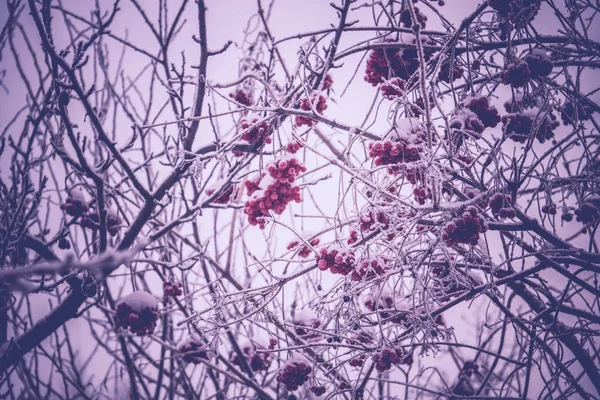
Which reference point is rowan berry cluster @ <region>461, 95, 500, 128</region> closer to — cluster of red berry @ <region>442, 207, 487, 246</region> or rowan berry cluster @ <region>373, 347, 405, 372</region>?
cluster of red berry @ <region>442, 207, 487, 246</region>

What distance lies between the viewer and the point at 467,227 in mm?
2092

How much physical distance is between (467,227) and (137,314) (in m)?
2.70

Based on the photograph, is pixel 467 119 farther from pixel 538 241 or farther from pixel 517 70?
pixel 538 241

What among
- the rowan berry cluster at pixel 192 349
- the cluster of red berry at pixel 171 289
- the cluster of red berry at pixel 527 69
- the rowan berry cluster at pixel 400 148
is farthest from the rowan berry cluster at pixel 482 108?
the rowan berry cluster at pixel 192 349

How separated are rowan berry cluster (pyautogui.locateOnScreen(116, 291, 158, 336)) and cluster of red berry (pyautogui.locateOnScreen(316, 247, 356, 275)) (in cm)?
181

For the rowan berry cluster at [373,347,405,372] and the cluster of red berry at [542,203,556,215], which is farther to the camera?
the rowan berry cluster at [373,347,405,372]

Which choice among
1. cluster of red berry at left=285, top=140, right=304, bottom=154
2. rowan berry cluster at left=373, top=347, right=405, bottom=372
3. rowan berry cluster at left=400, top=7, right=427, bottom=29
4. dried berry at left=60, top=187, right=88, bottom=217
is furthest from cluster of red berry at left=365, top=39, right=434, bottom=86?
dried berry at left=60, top=187, right=88, bottom=217

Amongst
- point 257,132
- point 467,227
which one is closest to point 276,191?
point 257,132

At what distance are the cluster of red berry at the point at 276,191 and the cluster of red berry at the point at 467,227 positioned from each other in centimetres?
96

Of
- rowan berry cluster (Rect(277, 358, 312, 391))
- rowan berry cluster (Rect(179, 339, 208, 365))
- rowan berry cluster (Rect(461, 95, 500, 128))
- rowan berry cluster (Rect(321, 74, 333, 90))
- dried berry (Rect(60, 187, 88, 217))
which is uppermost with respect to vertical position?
rowan berry cluster (Rect(321, 74, 333, 90))

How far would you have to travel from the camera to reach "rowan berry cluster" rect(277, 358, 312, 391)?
2850mm

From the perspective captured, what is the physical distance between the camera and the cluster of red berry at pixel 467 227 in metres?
2.08

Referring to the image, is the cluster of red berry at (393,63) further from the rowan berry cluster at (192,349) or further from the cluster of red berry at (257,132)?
the rowan berry cluster at (192,349)

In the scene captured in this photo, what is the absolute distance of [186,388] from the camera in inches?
184
